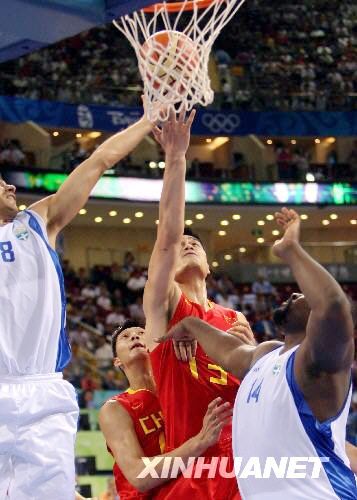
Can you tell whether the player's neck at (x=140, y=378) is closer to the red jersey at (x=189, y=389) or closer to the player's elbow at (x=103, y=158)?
the red jersey at (x=189, y=389)

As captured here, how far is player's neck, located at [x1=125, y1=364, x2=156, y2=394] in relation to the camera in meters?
5.30

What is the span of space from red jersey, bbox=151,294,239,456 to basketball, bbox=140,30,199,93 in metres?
1.27

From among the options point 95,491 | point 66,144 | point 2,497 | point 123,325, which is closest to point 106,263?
point 66,144

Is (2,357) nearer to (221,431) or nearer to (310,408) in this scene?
(221,431)

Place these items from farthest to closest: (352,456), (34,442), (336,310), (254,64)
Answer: (254,64) → (352,456) → (34,442) → (336,310)

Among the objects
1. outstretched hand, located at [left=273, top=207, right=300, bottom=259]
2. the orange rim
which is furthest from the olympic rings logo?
outstretched hand, located at [left=273, top=207, right=300, bottom=259]

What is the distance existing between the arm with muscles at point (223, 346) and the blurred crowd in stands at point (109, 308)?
9.08 metres

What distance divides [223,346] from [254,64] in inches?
913

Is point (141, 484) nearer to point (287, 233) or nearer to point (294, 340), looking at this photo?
point (294, 340)

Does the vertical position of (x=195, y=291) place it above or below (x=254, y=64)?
below

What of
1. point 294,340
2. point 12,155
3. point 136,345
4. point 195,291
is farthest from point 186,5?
point 12,155

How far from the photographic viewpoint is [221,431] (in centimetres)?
448

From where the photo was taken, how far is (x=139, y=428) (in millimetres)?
4973

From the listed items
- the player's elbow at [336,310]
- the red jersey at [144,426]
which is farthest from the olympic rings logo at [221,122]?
the player's elbow at [336,310]
